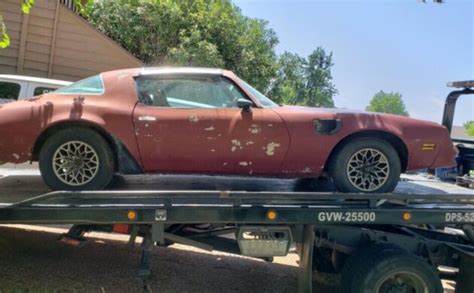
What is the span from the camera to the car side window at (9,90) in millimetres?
8023

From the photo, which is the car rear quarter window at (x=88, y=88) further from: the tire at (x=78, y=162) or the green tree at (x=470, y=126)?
the green tree at (x=470, y=126)

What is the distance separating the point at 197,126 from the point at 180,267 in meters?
2.13

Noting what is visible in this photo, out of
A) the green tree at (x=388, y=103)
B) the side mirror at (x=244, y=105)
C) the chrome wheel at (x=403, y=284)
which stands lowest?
the chrome wheel at (x=403, y=284)

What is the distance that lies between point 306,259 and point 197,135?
4.75ft

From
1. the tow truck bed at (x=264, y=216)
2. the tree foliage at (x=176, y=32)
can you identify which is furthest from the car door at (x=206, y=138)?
A: the tree foliage at (x=176, y=32)

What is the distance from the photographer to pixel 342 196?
4.11 metres

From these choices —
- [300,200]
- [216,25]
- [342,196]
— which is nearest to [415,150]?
[342,196]

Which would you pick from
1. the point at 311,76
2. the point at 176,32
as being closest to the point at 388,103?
the point at 311,76

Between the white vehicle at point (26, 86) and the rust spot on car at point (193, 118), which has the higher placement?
the white vehicle at point (26, 86)

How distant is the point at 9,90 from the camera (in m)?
8.16

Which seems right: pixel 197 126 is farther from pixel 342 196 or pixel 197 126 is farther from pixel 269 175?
pixel 342 196

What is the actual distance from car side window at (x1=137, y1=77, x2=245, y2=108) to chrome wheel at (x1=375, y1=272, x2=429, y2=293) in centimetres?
205

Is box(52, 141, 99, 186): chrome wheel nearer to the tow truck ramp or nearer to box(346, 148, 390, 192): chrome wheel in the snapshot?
the tow truck ramp

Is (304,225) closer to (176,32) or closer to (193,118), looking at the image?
(193,118)
